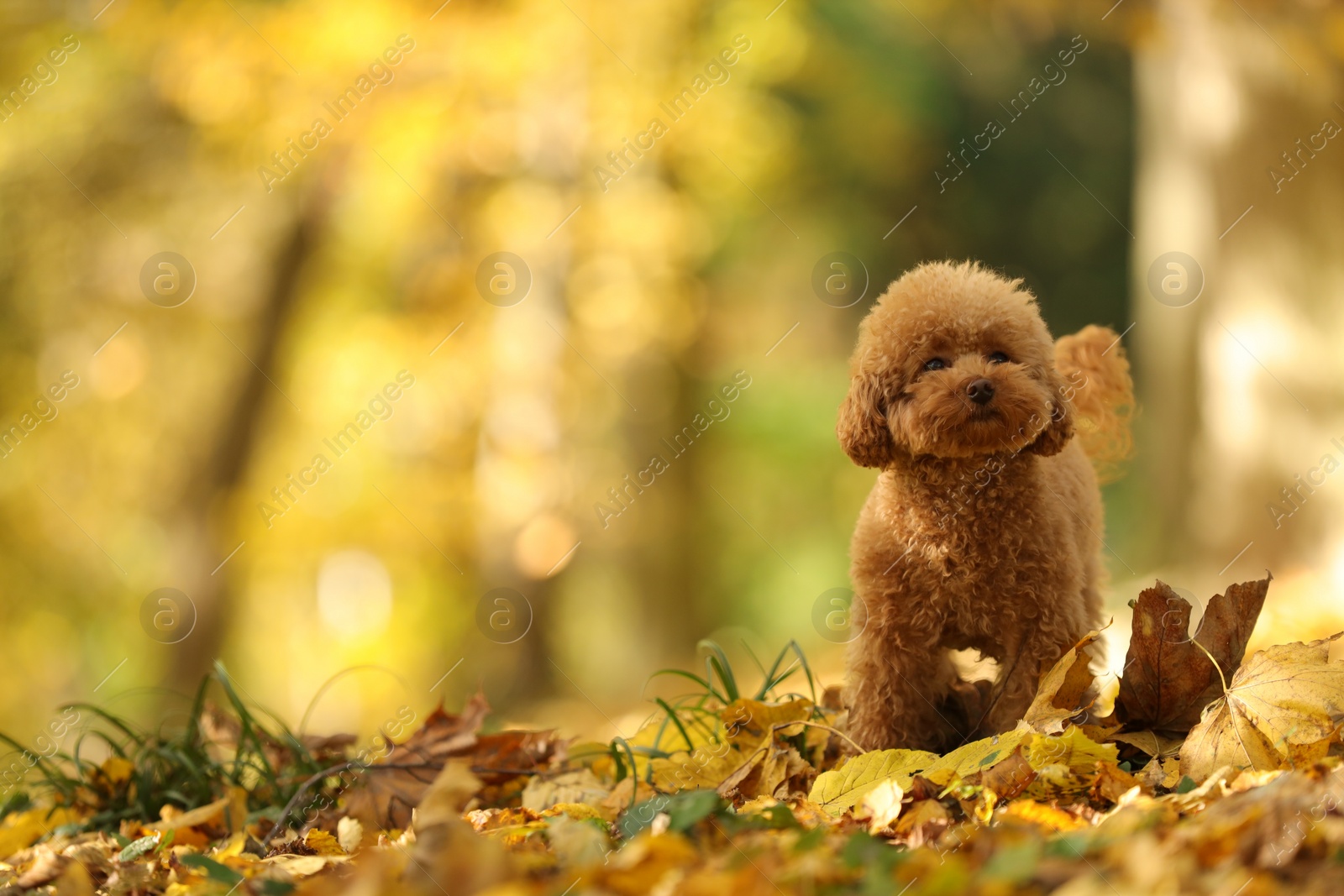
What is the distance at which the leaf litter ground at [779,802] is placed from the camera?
5.35 ft

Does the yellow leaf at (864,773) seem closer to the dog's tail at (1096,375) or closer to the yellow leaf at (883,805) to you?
the yellow leaf at (883,805)

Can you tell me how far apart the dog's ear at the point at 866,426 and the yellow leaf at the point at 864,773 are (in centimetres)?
66

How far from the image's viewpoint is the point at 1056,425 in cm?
240

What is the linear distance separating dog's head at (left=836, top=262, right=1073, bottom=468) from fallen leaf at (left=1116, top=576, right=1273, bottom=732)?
0.43m

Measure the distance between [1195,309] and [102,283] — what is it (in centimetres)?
1012

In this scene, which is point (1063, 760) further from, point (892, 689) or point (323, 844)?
point (323, 844)

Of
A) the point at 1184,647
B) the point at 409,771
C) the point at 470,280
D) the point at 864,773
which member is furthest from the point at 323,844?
the point at 470,280

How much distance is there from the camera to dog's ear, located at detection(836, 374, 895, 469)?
2.45 meters

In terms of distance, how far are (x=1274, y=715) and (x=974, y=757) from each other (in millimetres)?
613

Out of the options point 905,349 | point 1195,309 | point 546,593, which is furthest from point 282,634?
point 905,349

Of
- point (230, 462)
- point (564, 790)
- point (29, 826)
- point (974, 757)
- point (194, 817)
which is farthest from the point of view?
point (230, 462)

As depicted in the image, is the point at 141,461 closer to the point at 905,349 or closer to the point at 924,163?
the point at 924,163

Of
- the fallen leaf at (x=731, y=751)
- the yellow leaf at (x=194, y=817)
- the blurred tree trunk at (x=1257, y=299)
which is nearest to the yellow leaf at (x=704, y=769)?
the fallen leaf at (x=731, y=751)

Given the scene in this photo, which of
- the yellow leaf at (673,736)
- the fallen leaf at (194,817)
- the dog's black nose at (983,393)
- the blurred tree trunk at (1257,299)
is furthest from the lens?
the blurred tree trunk at (1257,299)
